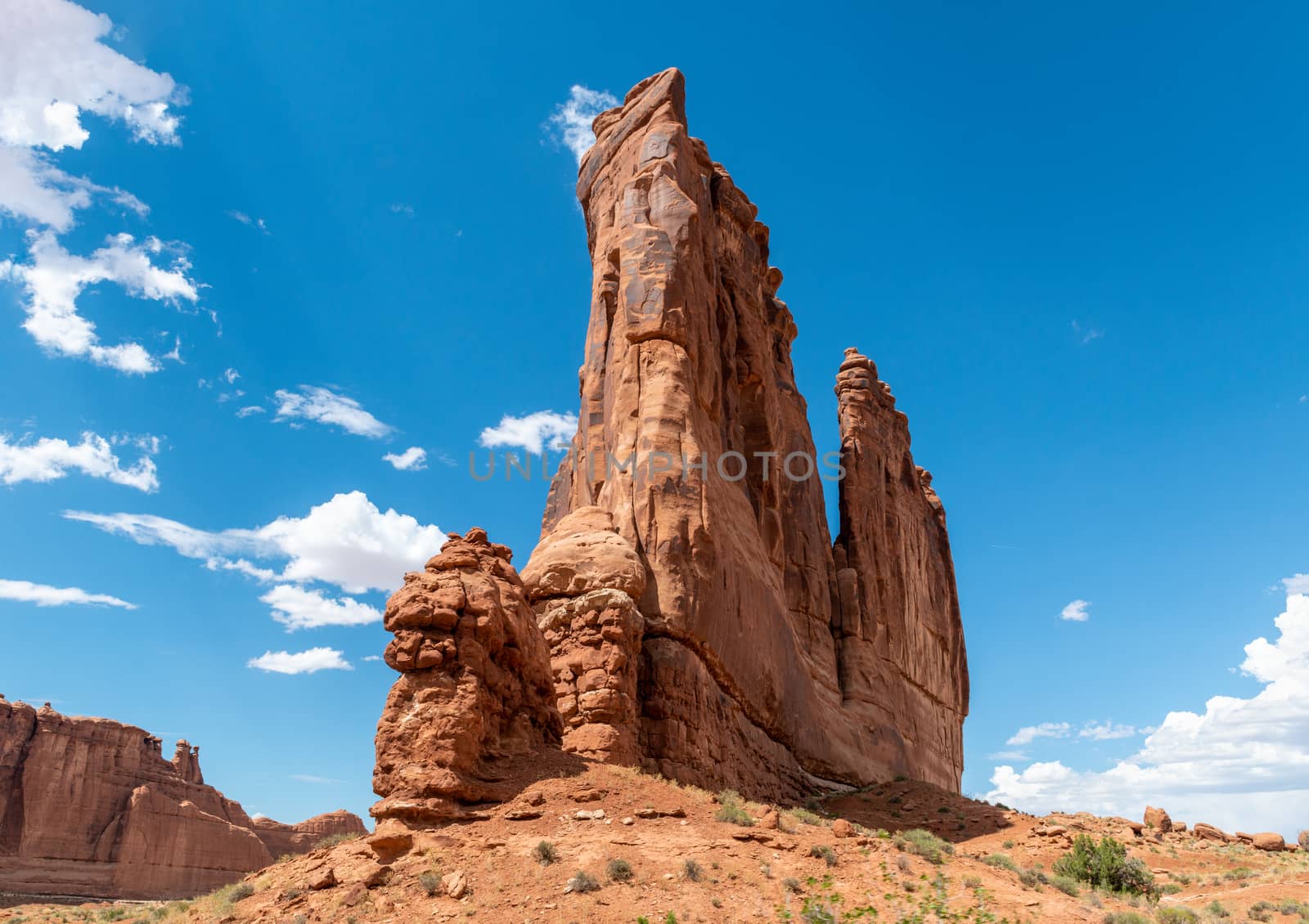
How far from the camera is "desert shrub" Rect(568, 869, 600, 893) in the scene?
34.8ft

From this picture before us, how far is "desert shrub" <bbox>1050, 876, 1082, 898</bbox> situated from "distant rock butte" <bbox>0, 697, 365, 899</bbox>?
185 ft

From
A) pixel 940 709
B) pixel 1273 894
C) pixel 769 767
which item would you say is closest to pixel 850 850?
pixel 1273 894

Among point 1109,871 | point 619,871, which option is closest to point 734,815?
point 619,871

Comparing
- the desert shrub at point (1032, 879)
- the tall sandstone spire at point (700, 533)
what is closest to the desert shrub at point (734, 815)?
the tall sandstone spire at point (700, 533)

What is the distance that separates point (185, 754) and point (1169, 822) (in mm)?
71544

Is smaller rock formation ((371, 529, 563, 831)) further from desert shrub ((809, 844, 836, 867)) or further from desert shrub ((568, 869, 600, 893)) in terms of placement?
desert shrub ((809, 844, 836, 867))

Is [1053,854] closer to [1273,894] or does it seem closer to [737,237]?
[1273,894]

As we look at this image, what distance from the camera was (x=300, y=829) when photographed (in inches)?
3034

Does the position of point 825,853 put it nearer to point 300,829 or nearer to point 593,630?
point 593,630

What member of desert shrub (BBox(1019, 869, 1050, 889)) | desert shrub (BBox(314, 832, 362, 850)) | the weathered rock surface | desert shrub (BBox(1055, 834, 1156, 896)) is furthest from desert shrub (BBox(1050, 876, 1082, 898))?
the weathered rock surface

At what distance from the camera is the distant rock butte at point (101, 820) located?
59.5m

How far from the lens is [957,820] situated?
28.4m

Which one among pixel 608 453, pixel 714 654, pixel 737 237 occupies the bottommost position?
pixel 714 654

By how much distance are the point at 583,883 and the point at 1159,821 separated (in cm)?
2202
